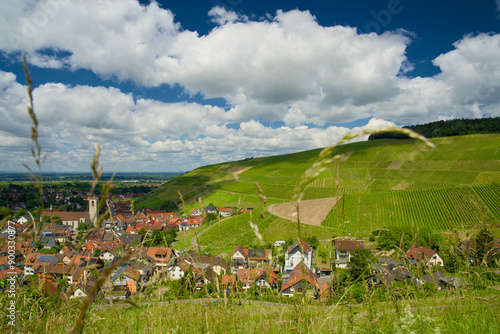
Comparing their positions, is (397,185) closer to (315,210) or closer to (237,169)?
(315,210)

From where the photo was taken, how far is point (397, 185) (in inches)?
3469

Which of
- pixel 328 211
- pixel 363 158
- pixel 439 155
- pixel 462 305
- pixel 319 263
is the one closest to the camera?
pixel 462 305

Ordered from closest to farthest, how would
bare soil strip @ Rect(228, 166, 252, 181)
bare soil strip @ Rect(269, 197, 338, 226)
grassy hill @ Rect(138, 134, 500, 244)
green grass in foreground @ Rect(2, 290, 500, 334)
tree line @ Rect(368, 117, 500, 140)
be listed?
1. green grass in foreground @ Rect(2, 290, 500, 334)
2. grassy hill @ Rect(138, 134, 500, 244)
3. bare soil strip @ Rect(269, 197, 338, 226)
4. tree line @ Rect(368, 117, 500, 140)
5. bare soil strip @ Rect(228, 166, 252, 181)

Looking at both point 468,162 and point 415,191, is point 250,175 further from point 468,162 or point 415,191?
point 468,162

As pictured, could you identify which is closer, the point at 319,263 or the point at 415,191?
the point at 319,263

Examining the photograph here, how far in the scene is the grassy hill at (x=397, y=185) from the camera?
62.1 metres

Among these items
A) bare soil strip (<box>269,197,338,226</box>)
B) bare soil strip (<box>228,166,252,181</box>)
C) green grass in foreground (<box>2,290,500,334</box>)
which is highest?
bare soil strip (<box>228,166,252,181</box>)

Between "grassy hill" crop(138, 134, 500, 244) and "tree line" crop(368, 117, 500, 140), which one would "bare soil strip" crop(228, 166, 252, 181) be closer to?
"grassy hill" crop(138, 134, 500, 244)

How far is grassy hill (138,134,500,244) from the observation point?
2443 inches

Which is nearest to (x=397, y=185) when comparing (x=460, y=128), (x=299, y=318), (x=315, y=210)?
(x=315, y=210)

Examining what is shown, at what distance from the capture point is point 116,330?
3312 mm

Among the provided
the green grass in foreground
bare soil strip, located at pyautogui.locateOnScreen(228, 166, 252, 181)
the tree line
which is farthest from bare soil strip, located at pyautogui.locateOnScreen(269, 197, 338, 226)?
bare soil strip, located at pyautogui.locateOnScreen(228, 166, 252, 181)

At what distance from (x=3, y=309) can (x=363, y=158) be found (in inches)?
5308

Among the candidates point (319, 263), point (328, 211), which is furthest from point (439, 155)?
point (319, 263)
